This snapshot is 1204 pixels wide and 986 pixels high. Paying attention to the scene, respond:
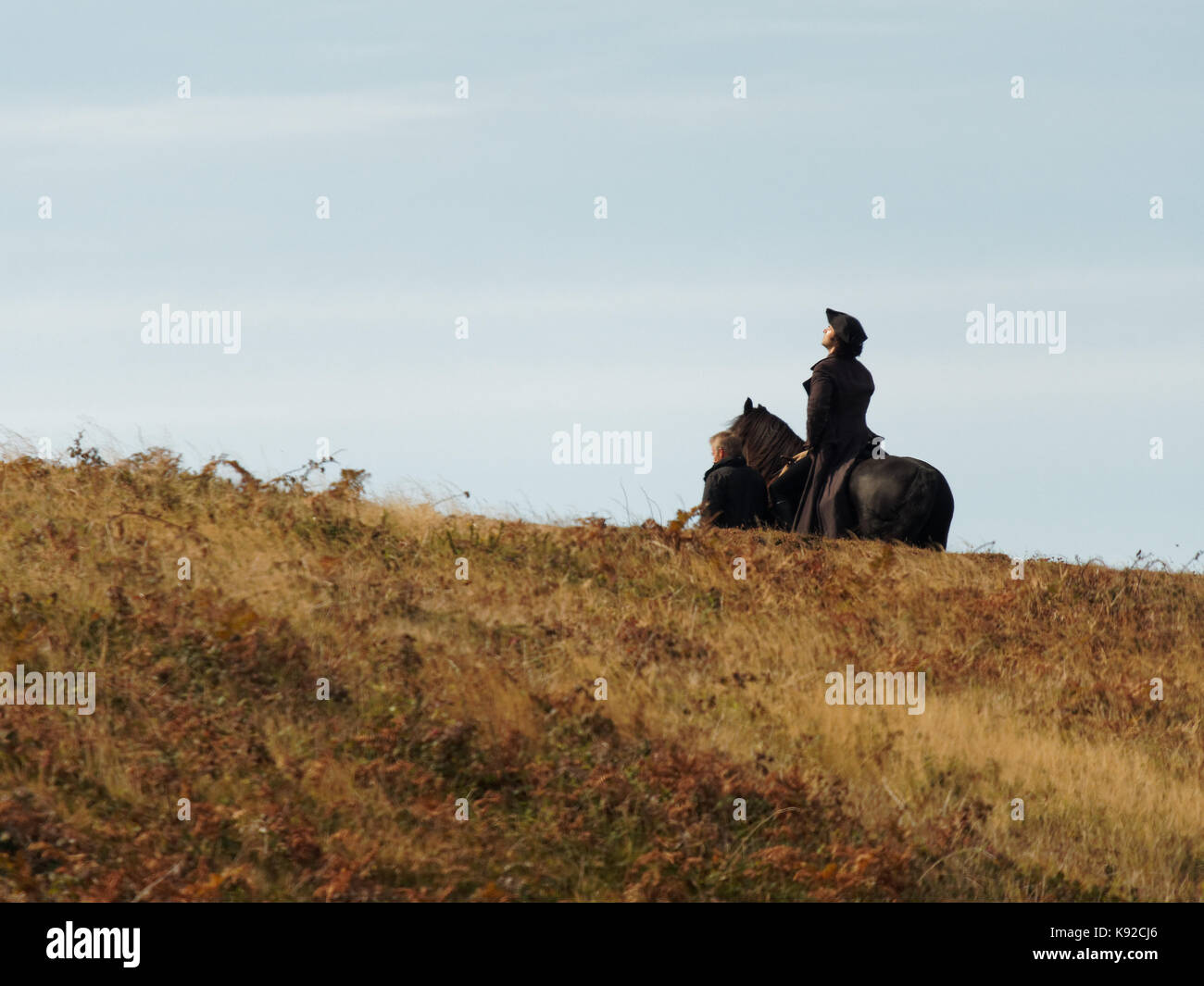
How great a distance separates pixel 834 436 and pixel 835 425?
0.14m

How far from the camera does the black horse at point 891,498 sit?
51.9 ft

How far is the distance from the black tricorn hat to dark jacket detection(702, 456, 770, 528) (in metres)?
1.94

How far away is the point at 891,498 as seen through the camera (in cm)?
1587

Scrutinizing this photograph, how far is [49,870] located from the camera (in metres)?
6.61

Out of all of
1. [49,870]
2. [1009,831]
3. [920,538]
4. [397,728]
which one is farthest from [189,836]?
[920,538]

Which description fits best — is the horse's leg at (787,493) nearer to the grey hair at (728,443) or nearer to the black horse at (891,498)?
the black horse at (891,498)

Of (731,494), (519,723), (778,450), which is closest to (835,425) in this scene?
(778,450)

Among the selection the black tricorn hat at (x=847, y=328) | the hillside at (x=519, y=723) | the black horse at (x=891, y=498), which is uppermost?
the black tricorn hat at (x=847, y=328)

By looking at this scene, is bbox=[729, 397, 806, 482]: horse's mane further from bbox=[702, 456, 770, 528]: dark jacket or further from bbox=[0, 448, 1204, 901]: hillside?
bbox=[0, 448, 1204, 901]: hillside

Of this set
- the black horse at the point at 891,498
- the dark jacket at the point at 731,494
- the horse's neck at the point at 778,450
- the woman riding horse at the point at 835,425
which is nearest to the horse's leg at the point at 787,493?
the black horse at the point at 891,498

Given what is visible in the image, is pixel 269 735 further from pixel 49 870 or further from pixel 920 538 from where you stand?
pixel 920 538

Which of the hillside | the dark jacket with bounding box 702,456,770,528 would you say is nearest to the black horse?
the dark jacket with bounding box 702,456,770,528

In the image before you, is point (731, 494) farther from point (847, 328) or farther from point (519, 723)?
point (519, 723)

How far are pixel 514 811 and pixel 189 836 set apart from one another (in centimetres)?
181
